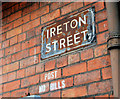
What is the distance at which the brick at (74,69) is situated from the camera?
Result: 194cm

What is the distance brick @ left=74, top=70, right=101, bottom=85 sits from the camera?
1.84m

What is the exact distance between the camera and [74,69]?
198 cm

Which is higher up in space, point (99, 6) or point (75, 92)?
point (99, 6)

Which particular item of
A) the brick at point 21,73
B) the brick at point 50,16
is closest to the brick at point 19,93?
the brick at point 21,73

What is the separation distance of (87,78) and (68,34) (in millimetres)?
461

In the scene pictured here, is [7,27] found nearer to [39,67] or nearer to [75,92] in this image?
[39,67]

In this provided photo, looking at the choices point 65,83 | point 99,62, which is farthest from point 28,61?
point 99,62

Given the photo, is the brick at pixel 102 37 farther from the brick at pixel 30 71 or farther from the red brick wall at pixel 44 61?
the brick at pixel 30 71

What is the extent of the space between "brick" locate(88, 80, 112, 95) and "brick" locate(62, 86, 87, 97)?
0.05m

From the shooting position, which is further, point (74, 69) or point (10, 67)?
point (10, 67)

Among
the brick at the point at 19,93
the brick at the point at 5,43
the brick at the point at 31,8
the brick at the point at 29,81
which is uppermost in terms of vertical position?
the brick at the point at 31,8

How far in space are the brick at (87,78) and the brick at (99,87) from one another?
4 centimetres

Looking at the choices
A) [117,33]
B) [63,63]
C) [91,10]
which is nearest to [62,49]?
[63,63]

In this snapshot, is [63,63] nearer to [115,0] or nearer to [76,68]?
[76,68]
